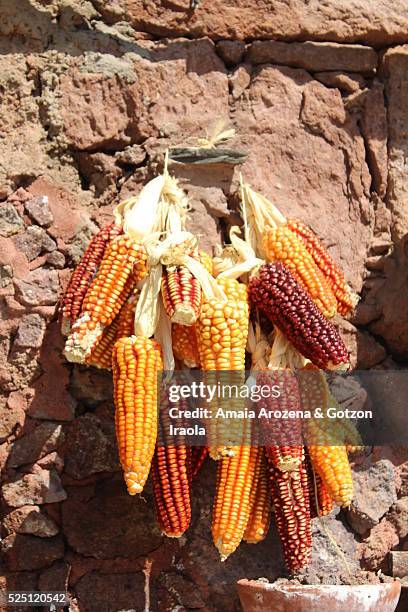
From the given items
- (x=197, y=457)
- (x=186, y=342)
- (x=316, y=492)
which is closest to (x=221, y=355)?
(x=186, y=342)

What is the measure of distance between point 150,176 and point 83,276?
2.19ft

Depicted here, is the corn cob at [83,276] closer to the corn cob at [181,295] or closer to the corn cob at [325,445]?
the corn cob at [181,295]

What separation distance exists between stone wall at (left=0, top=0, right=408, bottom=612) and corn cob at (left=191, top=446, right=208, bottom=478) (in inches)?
10.2

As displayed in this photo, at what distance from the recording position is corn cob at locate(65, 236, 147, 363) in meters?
2.90

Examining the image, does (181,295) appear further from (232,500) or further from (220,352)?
(232,500)

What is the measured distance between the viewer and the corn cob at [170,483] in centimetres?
291

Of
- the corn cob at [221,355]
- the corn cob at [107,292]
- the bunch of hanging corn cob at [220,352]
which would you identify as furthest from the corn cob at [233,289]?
the corn cob at [107,292]

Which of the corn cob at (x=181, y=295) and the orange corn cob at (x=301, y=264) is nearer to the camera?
the corn cob at (x=181, y=295)

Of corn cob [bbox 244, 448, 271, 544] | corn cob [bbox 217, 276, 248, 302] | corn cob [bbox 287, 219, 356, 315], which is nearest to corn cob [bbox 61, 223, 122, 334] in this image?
corn cob [bbox 217, 276, 248, 302]

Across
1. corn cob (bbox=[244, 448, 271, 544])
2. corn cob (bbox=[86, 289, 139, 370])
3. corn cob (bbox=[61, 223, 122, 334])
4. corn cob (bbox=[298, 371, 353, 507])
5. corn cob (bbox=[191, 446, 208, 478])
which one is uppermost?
corn cob (bbox=[61, 223, 122, 334])

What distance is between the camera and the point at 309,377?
123 inches

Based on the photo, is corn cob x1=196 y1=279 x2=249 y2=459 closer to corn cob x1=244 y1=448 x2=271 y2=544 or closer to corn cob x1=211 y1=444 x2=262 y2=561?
corn cob x1=211 y1=444 x2=262 y2=561

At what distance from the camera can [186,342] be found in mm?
3029

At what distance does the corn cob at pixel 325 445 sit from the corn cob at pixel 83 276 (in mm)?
859
